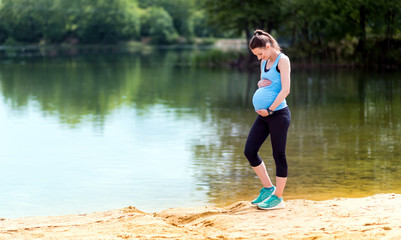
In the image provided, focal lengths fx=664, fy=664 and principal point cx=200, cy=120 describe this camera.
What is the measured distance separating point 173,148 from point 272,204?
5.37 metres

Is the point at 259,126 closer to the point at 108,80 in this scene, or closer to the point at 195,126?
the point at 195,126

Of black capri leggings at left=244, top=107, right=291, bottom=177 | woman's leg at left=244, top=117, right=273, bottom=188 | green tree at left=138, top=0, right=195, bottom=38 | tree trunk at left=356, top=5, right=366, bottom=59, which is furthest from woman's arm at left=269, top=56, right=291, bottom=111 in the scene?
green tree at left=138, top=0, right=195, bottom=38

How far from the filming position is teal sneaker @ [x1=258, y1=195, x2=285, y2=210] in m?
6.73

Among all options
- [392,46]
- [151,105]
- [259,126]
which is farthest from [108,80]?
[259,126]

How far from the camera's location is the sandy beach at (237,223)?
18.6 ft

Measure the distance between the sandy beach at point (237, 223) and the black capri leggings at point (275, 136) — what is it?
1.56 feet

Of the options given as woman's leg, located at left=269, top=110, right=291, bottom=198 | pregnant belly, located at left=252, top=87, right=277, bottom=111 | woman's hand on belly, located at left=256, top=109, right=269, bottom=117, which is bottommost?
woman's leg, located at left=269, top=110, right=291, bottom=198

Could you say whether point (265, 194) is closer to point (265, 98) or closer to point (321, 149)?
point (265, 98)

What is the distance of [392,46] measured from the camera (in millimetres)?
36750

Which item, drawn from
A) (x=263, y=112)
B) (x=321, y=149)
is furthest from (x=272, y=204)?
(x=321, y=149)

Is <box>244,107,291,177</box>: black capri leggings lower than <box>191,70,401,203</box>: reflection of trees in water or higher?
higher

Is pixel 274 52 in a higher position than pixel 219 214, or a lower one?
higher

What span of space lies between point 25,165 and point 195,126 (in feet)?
16.7

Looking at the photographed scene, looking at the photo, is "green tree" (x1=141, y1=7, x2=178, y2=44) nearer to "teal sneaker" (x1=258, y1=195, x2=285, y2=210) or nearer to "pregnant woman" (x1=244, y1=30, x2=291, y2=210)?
"pregnant woman" (x1=244, y1=30, x2=291, y2=210)
